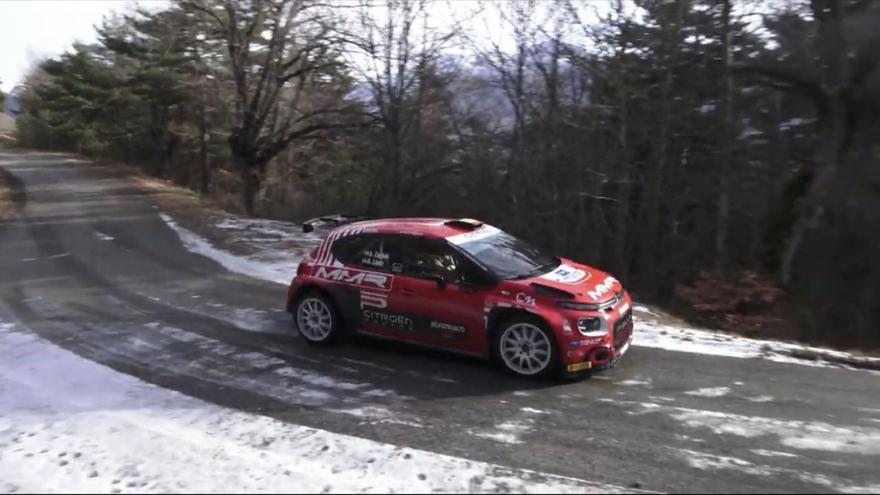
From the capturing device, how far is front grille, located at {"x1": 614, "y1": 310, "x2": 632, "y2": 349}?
8.51m

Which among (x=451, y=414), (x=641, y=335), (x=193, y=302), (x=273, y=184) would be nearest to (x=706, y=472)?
(x=451, y=414)

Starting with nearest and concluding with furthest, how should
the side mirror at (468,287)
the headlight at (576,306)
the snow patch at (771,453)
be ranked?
the snow patch at (771,453) → the headlight at (576,306) → the side mirror at (468,287)

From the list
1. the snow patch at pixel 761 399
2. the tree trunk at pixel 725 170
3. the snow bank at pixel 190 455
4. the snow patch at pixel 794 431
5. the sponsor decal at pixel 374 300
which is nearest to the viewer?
the snow bank at pixel 190 455

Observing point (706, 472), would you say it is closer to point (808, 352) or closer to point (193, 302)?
point (808, 352)

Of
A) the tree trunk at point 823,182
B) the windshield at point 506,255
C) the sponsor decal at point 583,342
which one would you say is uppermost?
the tree trunk at point 823,182

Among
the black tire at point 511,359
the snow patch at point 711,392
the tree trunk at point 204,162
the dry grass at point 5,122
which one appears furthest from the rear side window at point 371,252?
the dry grass at point 5,122

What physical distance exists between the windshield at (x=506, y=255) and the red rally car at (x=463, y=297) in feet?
0.05

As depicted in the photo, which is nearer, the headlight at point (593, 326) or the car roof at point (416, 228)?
the headlight at point (593, 326)

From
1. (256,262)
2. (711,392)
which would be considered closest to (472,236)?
(711,392)

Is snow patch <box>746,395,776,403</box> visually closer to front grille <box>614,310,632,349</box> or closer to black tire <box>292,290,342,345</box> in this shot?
front grille <box>614,310,632,349</box>

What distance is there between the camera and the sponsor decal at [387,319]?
9031mm

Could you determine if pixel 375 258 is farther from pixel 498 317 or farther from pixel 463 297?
pixel 498 317

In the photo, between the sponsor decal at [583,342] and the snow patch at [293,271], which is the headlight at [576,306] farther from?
the snow patch at [293,271]

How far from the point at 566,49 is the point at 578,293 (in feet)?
42.1
